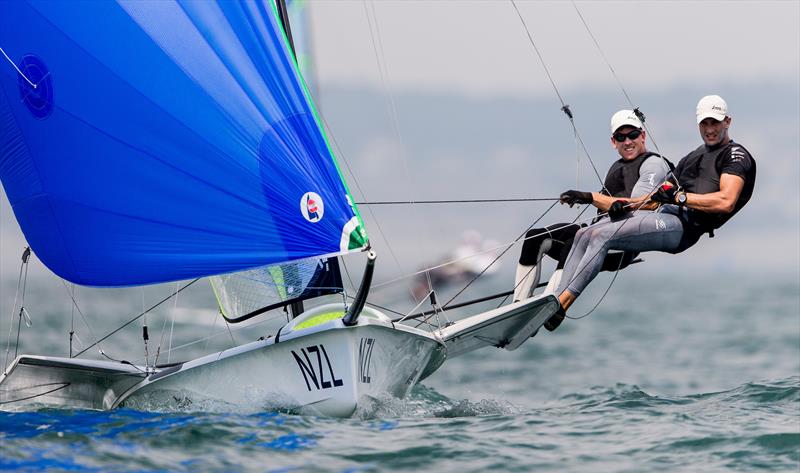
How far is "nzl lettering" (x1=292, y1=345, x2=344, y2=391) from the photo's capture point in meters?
7.92

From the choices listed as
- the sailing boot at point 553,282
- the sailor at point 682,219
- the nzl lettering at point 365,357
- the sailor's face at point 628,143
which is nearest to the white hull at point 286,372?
the nzl lettering at point 365,357

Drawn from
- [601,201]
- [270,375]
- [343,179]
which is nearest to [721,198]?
[601,201]

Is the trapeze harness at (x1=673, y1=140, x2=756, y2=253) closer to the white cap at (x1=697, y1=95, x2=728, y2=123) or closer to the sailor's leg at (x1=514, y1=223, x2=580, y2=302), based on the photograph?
the white cap at (x1=697, y1=95, x2=728, y2=123)

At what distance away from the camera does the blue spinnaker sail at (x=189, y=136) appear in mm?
7836

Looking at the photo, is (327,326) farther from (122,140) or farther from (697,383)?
(697,383)

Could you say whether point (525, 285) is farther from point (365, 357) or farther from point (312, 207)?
point (312, 207)

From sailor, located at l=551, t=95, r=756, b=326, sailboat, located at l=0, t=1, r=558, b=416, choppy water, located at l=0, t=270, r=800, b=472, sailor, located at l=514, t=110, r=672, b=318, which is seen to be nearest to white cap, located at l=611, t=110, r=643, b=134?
sailor, located at l=514, t=110, r=672, b=318

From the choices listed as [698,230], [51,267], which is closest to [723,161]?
[698,230]

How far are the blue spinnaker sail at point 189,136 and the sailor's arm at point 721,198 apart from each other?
2.47 meters

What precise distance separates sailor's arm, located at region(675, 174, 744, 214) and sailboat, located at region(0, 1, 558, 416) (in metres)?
2.12

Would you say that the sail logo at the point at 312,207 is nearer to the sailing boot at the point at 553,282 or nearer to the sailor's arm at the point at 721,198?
the sailing boot at the point at 553,282

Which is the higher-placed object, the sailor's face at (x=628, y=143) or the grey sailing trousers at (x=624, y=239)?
the sailor's face at (x=628, y=143)

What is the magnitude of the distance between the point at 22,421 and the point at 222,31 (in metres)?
2.92

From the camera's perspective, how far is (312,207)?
7.85m
